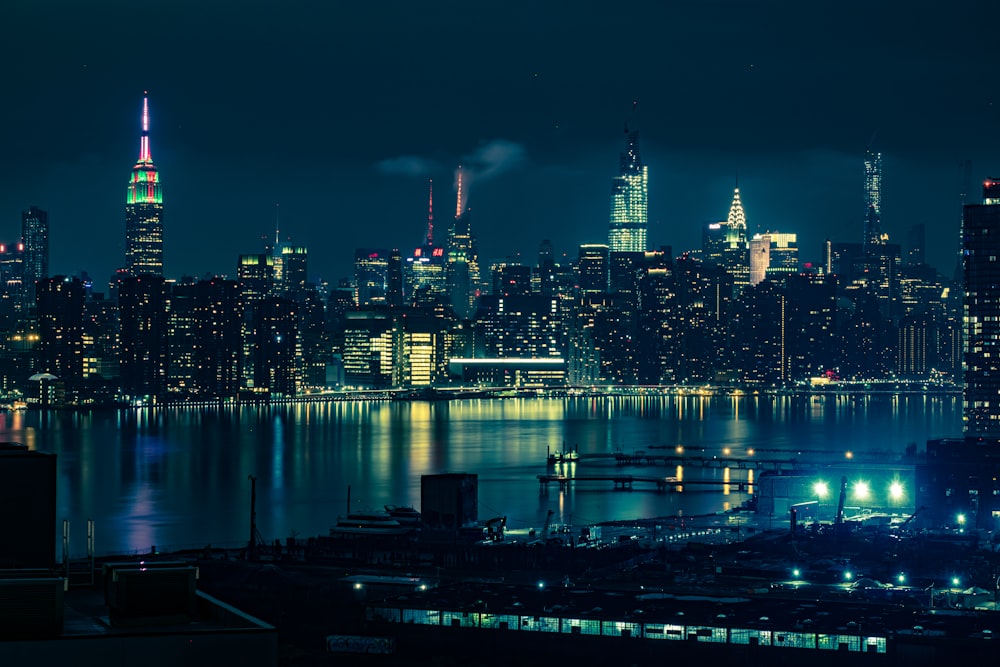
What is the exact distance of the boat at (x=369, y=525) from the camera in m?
36.4

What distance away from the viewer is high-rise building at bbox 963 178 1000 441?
6850cm

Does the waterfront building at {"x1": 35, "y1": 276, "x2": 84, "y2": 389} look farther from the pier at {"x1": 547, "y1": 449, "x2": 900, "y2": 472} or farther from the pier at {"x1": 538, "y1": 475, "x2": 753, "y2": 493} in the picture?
the pier at {"x1": 538, "y1": 475, "x2": 753, "y2": 493}

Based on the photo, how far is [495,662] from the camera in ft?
68.5

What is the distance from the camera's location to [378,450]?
66.9m

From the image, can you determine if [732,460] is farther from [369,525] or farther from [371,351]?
[371,351]

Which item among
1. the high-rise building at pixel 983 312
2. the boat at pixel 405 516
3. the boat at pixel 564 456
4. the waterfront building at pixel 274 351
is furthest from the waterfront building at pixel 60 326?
the boat at pixel 405 516

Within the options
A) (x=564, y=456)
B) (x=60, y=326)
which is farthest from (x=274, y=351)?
(x=564, y=456)

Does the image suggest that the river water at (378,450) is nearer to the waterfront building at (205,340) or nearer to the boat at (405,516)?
the boat at (405,516)

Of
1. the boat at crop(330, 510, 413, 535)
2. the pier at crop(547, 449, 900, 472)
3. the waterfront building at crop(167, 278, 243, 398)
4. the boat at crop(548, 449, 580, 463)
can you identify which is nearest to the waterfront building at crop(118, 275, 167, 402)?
the waterfront building at crop(167, 278, 243, 398)

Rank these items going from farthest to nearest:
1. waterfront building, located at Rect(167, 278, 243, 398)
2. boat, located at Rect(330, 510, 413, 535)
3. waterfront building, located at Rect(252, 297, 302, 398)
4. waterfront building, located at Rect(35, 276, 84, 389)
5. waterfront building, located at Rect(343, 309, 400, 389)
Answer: waterfront building, located at Rect(343, 309, 400, 389) < waterfront building, located at Rect(252, 297, 302, 398) < waterfront building, located at Rect(167, 278, 243, 398) < waterfront building, located at Rect(35, 276, 84, 389) < boat, located at Rect(330, 510, 413, 535)

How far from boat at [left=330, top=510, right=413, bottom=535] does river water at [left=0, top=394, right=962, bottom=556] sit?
2104 mm

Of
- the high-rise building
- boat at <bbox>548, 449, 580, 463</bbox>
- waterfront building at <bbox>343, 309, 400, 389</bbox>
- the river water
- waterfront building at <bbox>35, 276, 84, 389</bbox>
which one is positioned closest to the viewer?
the river water

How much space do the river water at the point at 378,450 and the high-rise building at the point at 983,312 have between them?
331cm

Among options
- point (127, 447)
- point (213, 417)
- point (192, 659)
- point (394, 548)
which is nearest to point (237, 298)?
point (213, 417)
